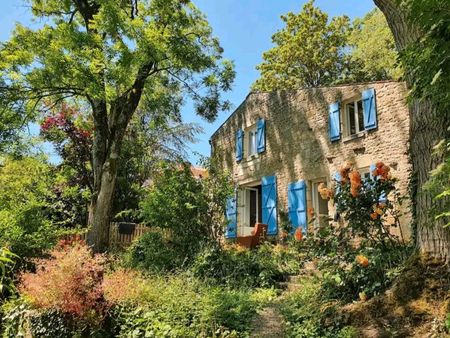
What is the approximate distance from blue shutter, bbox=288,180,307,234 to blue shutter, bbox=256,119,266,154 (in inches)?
86.1

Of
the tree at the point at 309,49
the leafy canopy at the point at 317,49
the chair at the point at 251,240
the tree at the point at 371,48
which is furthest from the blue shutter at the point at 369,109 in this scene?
the tree at the point at 309,49

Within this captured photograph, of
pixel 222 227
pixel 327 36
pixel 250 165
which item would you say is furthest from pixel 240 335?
pixel 327 36

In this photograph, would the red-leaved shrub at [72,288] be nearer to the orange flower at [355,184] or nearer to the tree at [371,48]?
the orange flower at [355,184]

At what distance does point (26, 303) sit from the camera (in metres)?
5.75

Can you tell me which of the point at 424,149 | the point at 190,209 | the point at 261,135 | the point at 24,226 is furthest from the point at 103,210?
the point at 424,149

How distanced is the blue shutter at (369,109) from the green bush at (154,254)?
630 centimetres

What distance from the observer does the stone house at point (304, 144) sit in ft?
32.9

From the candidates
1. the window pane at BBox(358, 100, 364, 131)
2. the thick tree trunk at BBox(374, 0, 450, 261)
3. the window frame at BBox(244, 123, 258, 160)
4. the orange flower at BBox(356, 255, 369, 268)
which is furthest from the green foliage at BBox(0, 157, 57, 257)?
the window pane at BBox(358, 100, 364, 131)

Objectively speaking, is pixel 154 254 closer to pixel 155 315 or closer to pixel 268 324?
pixel 155 315

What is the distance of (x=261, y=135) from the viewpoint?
1395 cm

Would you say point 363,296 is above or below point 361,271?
below

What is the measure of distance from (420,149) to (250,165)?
10105 millimetres

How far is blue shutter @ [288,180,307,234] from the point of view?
1145 cm

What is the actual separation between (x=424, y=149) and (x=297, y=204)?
7575 millimetres
